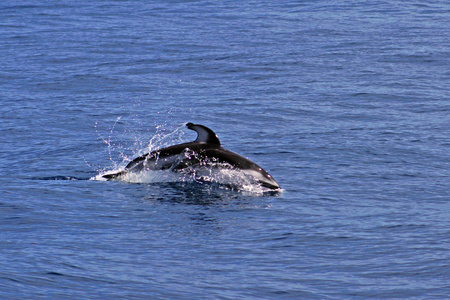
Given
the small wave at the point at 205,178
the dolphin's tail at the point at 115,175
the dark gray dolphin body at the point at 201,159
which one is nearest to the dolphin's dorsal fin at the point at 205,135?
the dark gray dolphin body at the point at 201,159

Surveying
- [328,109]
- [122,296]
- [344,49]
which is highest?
[344,49]

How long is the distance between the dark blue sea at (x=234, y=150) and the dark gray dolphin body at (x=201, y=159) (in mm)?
415

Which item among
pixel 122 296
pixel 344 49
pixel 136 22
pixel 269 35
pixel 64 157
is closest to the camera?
pixel 122 296

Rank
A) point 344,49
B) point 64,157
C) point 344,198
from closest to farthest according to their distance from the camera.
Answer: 1. point 344,198
2. point 64,157
3. point 344,49

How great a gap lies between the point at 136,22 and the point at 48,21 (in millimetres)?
5115

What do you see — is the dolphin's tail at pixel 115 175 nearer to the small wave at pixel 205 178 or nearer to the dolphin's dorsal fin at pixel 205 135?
the small wave at pixel 205 178

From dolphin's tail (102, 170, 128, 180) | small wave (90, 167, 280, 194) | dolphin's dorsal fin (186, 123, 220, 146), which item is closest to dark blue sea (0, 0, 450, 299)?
small wave (90, 167, 280, 194)

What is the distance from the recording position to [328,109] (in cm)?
2489

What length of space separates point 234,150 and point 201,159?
3.46 metres

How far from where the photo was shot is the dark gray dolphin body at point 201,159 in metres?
16.6

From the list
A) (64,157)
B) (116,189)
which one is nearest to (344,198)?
(116,189)

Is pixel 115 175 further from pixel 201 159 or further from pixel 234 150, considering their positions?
pixel 234 150

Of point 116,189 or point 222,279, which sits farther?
point 116,189

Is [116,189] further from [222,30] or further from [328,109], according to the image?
[222,30]
